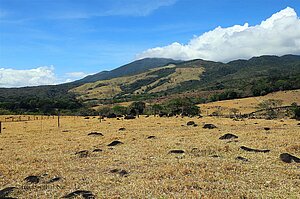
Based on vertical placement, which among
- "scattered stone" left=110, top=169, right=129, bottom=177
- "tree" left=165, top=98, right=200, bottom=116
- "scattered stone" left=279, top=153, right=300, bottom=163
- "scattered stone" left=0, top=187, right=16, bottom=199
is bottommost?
"scattered stone" left=0, top=187, right=16, bottom=199

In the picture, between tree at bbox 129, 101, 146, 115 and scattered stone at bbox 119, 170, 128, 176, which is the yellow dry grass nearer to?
tree at bbox 129, 101, 146, 115

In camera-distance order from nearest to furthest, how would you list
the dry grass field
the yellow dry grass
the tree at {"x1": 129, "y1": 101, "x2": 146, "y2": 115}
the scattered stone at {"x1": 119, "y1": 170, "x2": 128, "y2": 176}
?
the dry grass field
the scattered stone at {"x1": 119, "y1": 170, "x2": 128, "y2": 176}
the tree at {"x1": 129, "y1": 101, "x2": 146, "y2": 115}
the yellow dry grass

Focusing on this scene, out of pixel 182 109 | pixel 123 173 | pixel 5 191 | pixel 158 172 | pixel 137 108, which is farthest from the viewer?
pixel 137 108

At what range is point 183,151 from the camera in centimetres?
2497

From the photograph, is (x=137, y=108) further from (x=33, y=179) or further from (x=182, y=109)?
(x=33, y=179)

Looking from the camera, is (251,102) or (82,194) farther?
(251,102)

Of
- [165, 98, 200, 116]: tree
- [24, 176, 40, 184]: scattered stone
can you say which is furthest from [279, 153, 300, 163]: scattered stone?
[165, 98, 200, 116]: tree

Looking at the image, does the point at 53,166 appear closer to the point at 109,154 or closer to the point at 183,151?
the point at 109,154

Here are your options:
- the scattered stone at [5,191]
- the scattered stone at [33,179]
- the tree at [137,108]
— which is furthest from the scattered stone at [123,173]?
the tree at [137,108]

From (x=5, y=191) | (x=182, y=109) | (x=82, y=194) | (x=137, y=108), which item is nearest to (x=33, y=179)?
(x=5, y=191)

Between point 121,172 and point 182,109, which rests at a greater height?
point 182,109

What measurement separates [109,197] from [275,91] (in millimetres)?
160229

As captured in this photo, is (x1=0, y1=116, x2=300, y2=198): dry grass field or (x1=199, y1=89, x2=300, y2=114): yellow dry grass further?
(x1=199, y1=89, x2=300, y2=114): yellow dry grass

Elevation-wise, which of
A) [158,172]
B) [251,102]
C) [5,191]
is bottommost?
[5,191]
